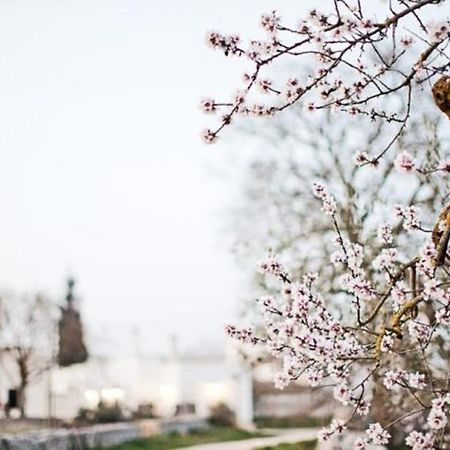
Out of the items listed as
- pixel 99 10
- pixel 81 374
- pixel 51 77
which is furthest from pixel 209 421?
pixel 99 10

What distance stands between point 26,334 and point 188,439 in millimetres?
5246

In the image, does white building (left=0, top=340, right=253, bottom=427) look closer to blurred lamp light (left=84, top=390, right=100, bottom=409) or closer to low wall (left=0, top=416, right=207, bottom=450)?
blurred lamp light (left=84, top=390, right=100, bottom=409)

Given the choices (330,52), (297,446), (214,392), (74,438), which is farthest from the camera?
(214,392)

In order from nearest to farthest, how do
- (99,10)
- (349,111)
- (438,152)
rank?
(349,111) < (438,152) < (99,10)

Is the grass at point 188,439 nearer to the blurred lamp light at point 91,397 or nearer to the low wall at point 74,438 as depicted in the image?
the low wall at point 74,438

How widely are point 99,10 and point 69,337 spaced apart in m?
14.4

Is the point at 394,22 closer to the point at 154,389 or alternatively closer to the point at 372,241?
the point at 372,241

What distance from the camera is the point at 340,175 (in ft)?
31.7

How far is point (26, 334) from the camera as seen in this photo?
2259 cm

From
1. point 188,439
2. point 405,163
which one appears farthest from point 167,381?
point 405,163

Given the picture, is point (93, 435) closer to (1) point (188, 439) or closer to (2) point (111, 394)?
(1) point (188, 439)

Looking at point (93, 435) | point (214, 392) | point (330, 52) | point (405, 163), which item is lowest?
point (93, 435)

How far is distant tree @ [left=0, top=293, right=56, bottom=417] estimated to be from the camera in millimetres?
22391

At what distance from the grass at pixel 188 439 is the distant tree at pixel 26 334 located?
3.98m
